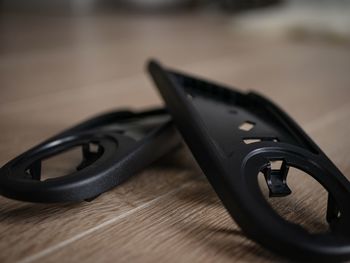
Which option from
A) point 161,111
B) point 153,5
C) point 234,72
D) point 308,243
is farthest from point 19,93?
point 153,5

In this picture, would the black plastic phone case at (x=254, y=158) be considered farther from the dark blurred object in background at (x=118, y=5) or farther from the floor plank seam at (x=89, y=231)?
the dark blurred object in background at (x=118, y=5)

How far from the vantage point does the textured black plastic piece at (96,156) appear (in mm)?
312

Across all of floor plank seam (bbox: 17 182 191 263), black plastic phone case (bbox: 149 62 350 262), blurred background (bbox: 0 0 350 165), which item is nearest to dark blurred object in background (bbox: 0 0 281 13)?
blurred background (bbox: 0 0 350 165)

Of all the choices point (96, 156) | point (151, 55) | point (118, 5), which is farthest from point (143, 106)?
point (118, 5)

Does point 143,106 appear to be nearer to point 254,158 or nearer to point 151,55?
point 254,158

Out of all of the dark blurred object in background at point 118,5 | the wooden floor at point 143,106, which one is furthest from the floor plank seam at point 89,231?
the dark blurred object in background at point 118,5

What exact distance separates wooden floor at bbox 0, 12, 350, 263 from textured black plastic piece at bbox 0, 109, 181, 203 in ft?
0.09

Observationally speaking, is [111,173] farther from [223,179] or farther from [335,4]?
[335,4]

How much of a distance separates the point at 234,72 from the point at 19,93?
1.65 feet

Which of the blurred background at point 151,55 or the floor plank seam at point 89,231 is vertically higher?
the blurred background at point 151,55

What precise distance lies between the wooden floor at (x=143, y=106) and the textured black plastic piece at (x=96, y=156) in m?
0.03

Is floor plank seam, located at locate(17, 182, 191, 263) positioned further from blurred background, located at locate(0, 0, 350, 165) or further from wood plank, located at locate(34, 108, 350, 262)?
blurred background, located at locate(0, 0, 350, 165)

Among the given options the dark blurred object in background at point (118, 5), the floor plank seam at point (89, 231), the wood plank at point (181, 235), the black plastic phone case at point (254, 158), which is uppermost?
the dark blurred object in background at point (118, 5)

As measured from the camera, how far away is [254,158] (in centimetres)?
35
